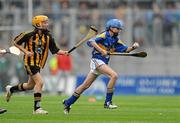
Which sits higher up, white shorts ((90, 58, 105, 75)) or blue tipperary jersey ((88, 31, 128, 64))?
blue tipperary jersey ((88, 31, 128, 64))

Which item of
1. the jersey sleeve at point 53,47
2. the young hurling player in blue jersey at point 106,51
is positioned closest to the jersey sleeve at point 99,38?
the young hurling player in blue jersey at point 106,51

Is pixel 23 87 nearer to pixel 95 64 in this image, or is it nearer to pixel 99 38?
pixel 95 64

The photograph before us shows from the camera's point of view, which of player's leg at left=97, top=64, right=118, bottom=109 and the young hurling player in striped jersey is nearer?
the young hurling player in striped jersey

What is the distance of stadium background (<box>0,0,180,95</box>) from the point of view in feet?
108

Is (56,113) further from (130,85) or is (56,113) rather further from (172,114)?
(130,85)

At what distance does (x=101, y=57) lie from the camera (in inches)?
731

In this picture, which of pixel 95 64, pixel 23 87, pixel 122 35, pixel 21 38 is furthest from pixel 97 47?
pixel 122 35

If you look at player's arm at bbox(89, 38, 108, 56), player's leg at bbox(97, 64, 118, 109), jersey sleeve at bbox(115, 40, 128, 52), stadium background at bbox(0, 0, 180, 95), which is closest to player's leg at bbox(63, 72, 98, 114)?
player's leg at bbox(97, 64, 118, 109)

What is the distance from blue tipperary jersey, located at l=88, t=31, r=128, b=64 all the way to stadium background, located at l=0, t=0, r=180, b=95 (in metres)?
13.5

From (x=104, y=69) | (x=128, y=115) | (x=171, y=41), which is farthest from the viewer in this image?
(x=171, y=41)

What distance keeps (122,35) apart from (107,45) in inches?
551

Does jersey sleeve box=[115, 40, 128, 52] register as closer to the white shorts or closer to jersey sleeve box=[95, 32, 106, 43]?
jersey sleeve box=[95, 32, 106, 43]

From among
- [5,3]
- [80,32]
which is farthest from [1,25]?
[80,32]

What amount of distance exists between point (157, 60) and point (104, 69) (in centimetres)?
1533
